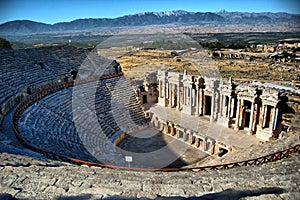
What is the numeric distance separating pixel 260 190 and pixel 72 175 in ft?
15.9

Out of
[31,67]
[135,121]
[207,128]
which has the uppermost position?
[31,67]

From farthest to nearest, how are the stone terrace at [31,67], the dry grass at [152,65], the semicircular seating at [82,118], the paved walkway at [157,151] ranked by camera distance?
the dry grass at [152,65]
the stone terrace at [31,67]
the paved walkway at [157,151]
the semicircular seating at [82,118]

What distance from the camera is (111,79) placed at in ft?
81.2

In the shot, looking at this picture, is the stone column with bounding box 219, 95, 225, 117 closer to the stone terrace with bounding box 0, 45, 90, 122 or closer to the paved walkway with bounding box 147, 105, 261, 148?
the paved walkway with bounding box 147, 105, 261, 148

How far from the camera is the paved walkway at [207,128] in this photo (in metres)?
16.8

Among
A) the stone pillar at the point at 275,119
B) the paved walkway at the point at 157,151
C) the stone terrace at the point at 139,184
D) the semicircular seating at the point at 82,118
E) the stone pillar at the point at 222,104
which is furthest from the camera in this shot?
the stone pillar at the point at 222,104

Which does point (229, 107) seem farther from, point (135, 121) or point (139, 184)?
point (139, 184)

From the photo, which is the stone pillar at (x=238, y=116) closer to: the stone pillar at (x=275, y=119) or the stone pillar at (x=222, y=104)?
the stone pillar at (x=222, y=104)

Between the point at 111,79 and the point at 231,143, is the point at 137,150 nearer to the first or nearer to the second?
the point at 231,143

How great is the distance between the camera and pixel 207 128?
1905cm

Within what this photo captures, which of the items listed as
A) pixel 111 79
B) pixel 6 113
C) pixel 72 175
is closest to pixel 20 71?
pixel 6 113

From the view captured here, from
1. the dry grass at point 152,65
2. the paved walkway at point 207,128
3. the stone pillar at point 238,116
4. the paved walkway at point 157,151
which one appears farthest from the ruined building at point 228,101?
the dry grass at point 152,65

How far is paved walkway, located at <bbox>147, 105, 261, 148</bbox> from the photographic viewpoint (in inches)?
663

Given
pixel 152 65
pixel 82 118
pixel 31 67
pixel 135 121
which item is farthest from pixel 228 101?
pixel 152 65
